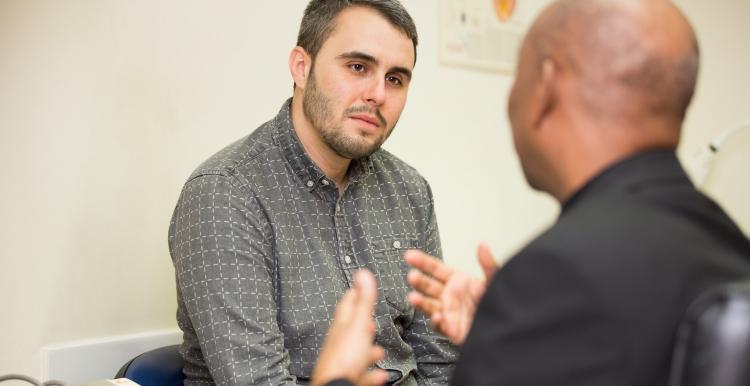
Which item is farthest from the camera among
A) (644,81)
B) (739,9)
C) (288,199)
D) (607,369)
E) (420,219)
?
(739,9)

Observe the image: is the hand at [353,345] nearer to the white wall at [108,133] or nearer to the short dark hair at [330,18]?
Result: the short dark hair at [330,18]

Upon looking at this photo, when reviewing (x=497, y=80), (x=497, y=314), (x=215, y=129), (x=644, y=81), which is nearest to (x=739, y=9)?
(x=497, y=80)

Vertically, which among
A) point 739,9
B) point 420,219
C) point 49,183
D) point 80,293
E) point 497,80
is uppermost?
point 739,9

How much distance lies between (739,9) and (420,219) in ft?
7.43

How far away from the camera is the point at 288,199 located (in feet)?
5.09

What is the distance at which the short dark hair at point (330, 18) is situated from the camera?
5.43ft

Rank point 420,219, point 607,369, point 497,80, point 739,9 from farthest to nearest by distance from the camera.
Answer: point 739,9
point 497,80
point 420,219
point 607,369

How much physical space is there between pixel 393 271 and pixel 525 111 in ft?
2.90

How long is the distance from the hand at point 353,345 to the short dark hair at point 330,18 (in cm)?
97

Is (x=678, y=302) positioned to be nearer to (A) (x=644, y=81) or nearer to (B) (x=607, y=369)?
(B) (x=607, y=369)

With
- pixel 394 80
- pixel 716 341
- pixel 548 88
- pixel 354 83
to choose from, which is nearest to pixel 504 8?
pixel 394 80

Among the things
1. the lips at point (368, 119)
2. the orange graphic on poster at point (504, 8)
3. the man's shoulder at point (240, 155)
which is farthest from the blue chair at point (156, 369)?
the orange graphic on poster at point (504, 8)

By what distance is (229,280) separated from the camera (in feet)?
4.46

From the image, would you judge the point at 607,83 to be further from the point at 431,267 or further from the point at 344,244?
the point at 344,244
